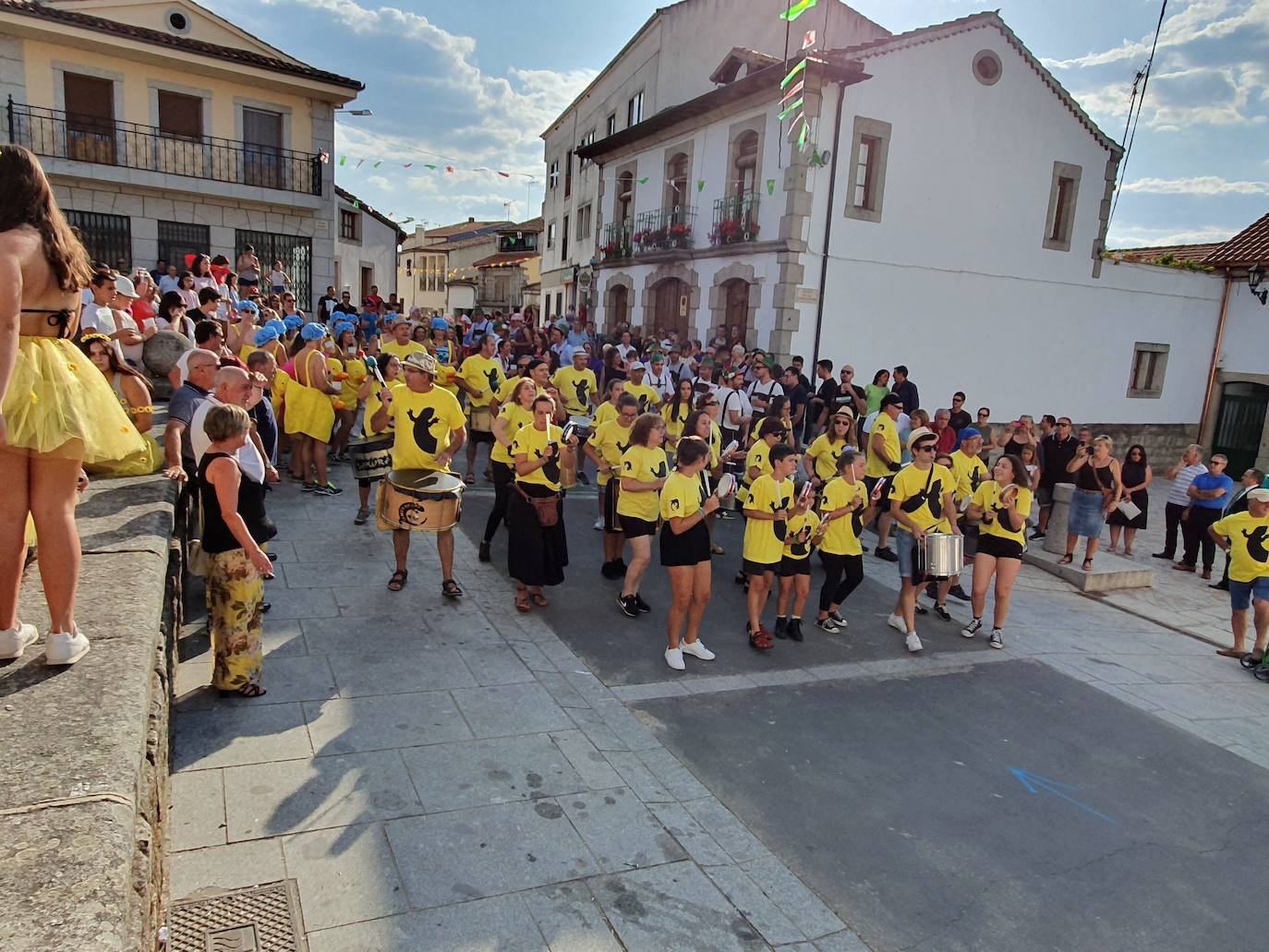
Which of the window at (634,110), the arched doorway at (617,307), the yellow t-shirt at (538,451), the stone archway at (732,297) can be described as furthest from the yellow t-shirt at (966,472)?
the window at (634,110)

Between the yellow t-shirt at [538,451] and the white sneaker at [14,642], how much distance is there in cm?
414

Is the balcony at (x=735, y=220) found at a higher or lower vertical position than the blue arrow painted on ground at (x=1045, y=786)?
higher

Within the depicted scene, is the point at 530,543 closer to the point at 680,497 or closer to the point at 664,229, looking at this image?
the point at 680,497

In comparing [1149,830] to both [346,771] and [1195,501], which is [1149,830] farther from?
[1195,501]

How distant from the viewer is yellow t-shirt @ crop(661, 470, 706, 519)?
20.3 ft

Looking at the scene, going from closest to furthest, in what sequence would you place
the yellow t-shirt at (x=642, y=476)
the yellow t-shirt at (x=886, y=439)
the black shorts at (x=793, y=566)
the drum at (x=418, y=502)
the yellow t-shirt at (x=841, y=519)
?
the drum at (x=418, y=502), the yellow t-shirt at (x=642, y=476), the black shorts at (x=793, y=566), the yellow t-shirt at (x=841, y=519), the yellow t-shirt at (x=886, y=439)

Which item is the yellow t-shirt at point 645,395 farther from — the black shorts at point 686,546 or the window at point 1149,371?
the window at point 1149,371

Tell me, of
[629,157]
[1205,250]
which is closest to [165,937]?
[629,157]

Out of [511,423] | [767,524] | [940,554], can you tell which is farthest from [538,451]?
[940,554]

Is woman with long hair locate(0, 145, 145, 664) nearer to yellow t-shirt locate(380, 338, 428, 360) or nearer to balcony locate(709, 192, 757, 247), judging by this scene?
yellow t-shirt locate(380, 338, 428, 360)

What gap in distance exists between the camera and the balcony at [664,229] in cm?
1997

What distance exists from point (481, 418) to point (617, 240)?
46.7 feet

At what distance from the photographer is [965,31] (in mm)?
17250

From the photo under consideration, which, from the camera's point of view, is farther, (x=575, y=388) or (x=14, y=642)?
(x=575, y=388)
